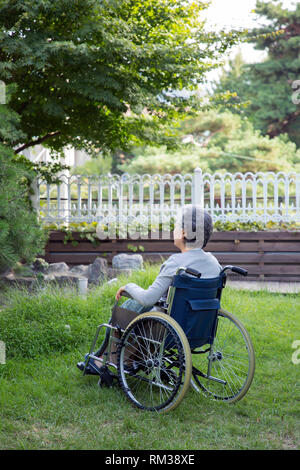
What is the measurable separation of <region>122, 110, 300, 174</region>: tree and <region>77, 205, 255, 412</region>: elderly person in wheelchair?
13.2 meters

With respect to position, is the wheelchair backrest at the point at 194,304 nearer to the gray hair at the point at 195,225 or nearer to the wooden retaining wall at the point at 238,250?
the gray hair at the point at 195,225

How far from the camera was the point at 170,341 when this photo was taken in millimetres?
2748

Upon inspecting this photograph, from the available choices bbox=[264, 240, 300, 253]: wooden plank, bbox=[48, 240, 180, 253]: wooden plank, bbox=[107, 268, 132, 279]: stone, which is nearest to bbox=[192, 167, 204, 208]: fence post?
bbox=[48, 240, 180, 253]: wooden plank

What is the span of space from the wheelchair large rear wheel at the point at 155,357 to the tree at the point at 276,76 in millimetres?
14374

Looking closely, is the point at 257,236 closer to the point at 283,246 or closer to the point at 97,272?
the point at 283,246

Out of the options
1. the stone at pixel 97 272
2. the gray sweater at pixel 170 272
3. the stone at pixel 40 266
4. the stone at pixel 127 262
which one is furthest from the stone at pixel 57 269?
the gray sweater at pixel 170 272

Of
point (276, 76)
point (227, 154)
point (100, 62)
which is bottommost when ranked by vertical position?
point (227, 154)

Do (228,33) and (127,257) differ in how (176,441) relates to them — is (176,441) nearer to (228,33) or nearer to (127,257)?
(127,257)

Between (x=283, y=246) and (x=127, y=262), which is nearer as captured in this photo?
(x=127, y=262)

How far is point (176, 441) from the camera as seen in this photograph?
240 cm

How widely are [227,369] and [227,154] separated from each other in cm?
1371

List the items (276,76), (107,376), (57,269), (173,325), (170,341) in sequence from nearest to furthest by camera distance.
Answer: (173,325) → (170,341) → (107,376) → (57,269) → (276,76)

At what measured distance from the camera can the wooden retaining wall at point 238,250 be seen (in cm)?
751

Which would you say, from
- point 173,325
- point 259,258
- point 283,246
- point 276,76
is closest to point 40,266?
point 259,258
